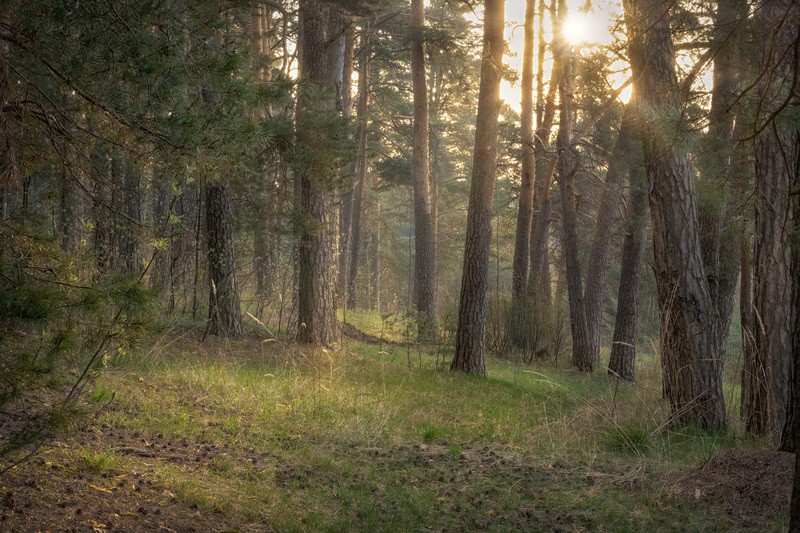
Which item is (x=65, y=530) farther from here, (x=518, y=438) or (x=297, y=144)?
(x=297, y=144)

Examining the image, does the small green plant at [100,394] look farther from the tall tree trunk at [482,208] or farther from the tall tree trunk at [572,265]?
the tall tree trunk at [572,265]

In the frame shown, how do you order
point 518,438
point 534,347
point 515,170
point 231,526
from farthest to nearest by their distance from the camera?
point 515,170, point 534,347, point 518,438, point 231,526

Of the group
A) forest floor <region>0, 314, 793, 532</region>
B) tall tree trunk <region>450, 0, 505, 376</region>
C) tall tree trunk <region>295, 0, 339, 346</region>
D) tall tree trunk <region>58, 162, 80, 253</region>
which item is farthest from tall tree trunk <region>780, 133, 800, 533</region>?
tall tree trunk <region>295, 0, 339, 346</region>

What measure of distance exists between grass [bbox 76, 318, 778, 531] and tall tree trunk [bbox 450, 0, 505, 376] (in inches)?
75.1

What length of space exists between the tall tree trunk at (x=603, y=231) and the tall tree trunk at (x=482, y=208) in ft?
12.7

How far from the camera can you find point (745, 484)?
4.70 meters

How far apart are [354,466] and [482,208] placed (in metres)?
6.66

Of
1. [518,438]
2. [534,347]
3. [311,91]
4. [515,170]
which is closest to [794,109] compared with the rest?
[518,438]

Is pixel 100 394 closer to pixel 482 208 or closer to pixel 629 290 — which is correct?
pixel 482 208

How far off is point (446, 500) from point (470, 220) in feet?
23.3

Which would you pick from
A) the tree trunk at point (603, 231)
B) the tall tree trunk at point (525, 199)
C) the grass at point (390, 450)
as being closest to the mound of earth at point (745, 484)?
the grass at point (390, 450)

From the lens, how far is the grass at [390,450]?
455 centimetres

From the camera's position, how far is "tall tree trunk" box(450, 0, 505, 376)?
449 inches

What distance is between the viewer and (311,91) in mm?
10008
